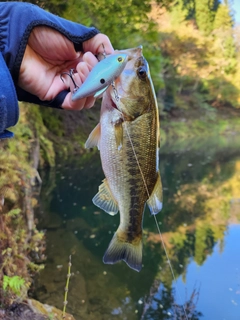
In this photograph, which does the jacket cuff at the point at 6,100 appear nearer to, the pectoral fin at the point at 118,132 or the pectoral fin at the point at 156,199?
the pectoral fin at the point at 118,132

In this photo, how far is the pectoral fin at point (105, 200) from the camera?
6.68 ft

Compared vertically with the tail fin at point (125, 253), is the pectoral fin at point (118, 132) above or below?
above

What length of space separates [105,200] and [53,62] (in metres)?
0.85

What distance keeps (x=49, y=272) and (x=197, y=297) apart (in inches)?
89.2

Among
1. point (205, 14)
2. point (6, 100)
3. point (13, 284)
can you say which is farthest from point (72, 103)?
point (205, 14)

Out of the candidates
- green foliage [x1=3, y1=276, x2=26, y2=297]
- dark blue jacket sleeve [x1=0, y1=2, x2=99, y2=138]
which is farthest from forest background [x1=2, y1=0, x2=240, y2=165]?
dark blue jacket sleeve [x1=0, y1=2, x2=99, y2=138]

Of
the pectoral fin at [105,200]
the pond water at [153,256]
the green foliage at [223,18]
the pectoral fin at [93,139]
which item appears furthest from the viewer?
the green foliage at [223,18]

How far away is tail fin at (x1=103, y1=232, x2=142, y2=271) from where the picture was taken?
2121 millimetres

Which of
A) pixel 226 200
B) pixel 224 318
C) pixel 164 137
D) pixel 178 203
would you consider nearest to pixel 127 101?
pixel 224 318

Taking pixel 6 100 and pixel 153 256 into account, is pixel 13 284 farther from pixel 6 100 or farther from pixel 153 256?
pixel 153 256

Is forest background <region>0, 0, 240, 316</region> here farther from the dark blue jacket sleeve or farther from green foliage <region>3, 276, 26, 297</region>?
the dark blue jacket sleeve

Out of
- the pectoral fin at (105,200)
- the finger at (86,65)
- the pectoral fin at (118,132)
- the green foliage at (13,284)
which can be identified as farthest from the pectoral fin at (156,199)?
the green foliage at (13,284)

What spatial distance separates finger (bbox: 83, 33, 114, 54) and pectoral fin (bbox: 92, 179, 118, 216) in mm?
750

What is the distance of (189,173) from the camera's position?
1239cm
